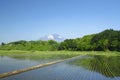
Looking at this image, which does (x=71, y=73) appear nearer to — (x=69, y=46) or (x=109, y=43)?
(x=109, y=43)

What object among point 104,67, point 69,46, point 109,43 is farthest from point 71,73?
point 69,46

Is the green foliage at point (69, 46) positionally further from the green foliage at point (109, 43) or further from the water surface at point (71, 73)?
the water surface at point (71, 73)

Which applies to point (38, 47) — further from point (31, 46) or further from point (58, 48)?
point (58, 48)

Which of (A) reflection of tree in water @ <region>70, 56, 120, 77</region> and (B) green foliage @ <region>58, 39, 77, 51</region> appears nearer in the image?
(A) reflection of tree in water @ <region>70, 56, 120, 77</region>

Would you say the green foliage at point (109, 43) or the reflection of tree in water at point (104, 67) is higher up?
the green foliage at point (109, 43)

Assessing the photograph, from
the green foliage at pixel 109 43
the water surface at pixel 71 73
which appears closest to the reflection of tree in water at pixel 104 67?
the water surface at pixel 71 73

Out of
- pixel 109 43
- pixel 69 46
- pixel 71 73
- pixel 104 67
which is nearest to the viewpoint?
pixel 71 73

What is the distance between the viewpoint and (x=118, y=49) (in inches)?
2867

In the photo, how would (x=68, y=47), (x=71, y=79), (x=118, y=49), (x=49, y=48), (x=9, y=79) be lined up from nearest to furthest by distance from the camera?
(x=9, y=79)
(x=71, y=79)
(x=118, y=49)
(x=68, y=47)
(x=49, y=48)

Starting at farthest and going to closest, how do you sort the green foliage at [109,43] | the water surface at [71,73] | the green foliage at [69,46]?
the green foliage at [69,46] → the green foliage at [109,43] → the water surface at [71,73]

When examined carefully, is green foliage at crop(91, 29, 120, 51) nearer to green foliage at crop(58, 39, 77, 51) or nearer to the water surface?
green foliage at crop(58, 39, 77, 51)

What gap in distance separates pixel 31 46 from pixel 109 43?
143 feet

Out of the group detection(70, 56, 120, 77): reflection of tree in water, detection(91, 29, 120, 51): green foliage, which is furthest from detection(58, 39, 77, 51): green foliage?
detection(70, 56, 120, 77): reflection of tree in water

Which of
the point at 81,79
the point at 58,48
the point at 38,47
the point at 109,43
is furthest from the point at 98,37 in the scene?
the point at 81,79
